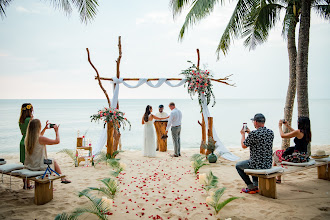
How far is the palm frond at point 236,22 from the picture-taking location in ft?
28.4

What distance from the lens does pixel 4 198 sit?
14.3 ft

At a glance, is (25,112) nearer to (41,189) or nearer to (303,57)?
(41,189)

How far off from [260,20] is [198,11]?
216cm

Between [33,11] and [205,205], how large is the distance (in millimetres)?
34668

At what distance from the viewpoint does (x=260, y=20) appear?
27.7ft

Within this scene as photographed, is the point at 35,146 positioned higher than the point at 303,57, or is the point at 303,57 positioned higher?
the point at 303,57

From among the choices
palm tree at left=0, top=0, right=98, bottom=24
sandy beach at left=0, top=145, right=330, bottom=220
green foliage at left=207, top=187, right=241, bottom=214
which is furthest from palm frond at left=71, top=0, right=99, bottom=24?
green foliage at left=207, top=187, right=241, bottom=214

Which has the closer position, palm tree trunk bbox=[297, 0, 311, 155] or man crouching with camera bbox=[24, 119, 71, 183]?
man crouching with camera bbox=[24, 119, 71, 183]

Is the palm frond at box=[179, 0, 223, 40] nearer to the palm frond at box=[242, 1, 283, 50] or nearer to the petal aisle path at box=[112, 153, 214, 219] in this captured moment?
the palm frond at box=[242, 1, 283, 50]

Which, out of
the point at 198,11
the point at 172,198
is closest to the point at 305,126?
the point at 172,198

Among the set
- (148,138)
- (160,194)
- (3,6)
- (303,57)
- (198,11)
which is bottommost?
(160,194)

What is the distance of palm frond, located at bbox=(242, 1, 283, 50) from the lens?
8.34 metres

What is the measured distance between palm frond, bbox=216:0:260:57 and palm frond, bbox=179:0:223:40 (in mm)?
853

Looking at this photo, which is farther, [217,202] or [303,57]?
[303,57]
